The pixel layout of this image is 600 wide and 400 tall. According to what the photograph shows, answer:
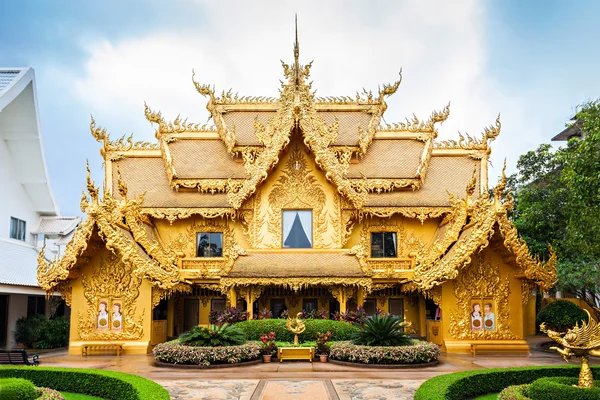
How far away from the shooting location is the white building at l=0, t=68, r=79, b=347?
18656 mm

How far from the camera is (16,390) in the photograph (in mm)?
7457

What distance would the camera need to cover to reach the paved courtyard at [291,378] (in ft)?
32.1

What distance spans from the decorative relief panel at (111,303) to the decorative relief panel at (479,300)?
894 cm

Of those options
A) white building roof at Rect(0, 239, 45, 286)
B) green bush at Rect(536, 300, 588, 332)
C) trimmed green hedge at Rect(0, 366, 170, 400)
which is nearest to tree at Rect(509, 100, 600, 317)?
green bush at Rect(536, 300, 588, 332)

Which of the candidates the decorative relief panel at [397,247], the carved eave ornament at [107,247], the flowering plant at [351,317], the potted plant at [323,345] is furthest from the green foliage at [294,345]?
the decorative relief panel at [397,247]

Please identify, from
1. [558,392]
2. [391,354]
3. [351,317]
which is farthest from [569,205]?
[558,392]

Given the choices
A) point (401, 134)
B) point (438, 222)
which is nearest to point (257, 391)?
point (438, 222)

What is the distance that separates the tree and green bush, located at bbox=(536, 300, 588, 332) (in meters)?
1.02

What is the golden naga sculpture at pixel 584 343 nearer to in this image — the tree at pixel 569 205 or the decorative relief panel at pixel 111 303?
the tree at pixel 569 205

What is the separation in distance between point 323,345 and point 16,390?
8540mm

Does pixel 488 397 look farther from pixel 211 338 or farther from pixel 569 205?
pixel 569 205

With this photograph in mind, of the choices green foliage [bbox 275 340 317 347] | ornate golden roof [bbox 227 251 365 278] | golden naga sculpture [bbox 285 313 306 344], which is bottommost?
green foliage [bbox 275 340 317 347]

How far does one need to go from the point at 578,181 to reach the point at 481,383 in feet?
18.7

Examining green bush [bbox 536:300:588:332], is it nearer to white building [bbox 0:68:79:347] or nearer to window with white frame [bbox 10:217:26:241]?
white building [bbox 0:68:79:347]
